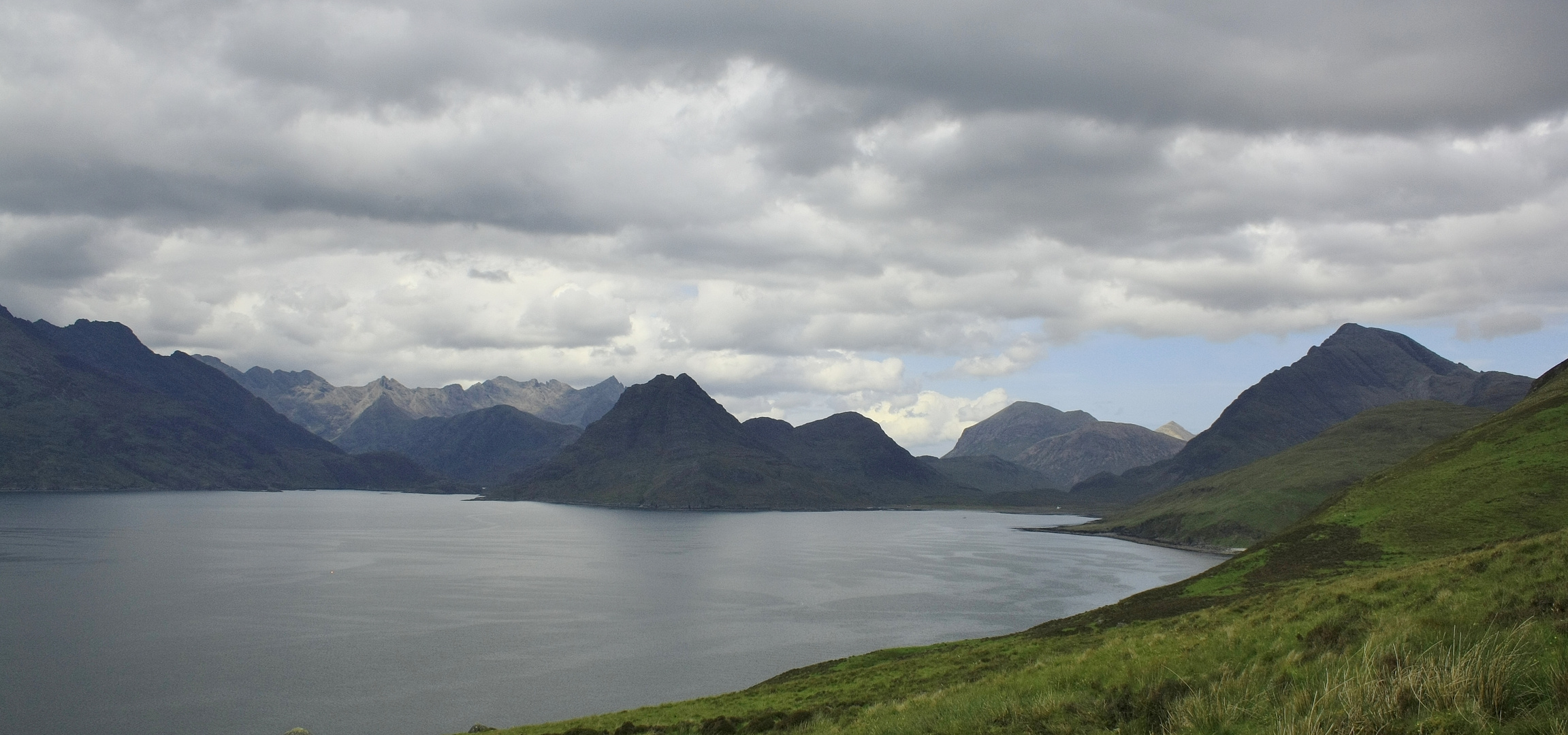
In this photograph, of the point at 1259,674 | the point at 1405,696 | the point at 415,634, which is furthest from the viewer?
the point at 415,634

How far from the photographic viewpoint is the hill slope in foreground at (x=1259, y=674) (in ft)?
52.5

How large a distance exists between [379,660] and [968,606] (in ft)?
295

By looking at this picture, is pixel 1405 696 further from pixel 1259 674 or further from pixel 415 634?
pixel 415 634

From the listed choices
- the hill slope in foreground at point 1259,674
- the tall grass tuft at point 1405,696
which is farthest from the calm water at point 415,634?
the tall grass tuft at point 1405,696

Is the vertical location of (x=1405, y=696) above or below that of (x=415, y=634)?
above

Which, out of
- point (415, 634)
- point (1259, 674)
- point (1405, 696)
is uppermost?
point (1405, 696)

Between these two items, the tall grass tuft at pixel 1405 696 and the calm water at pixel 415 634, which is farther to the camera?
the calm water at pixel 415 634

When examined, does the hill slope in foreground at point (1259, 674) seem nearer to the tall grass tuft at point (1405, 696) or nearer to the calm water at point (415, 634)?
the tall grass tuft at point (1405, 696)

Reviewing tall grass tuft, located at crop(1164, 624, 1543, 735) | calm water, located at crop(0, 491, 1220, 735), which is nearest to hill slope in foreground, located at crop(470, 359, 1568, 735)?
tall grass tuft, located at crop(1164, 624, 1543, 735)

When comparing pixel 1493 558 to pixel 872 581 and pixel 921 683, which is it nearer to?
pixel 921 683

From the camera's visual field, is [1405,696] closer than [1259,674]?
Yes

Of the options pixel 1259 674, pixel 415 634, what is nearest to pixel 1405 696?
pixel 1259 674

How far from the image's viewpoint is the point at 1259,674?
74.5ft

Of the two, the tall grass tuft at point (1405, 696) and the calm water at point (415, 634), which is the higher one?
the tall grass tuft at point (1405, 696)
